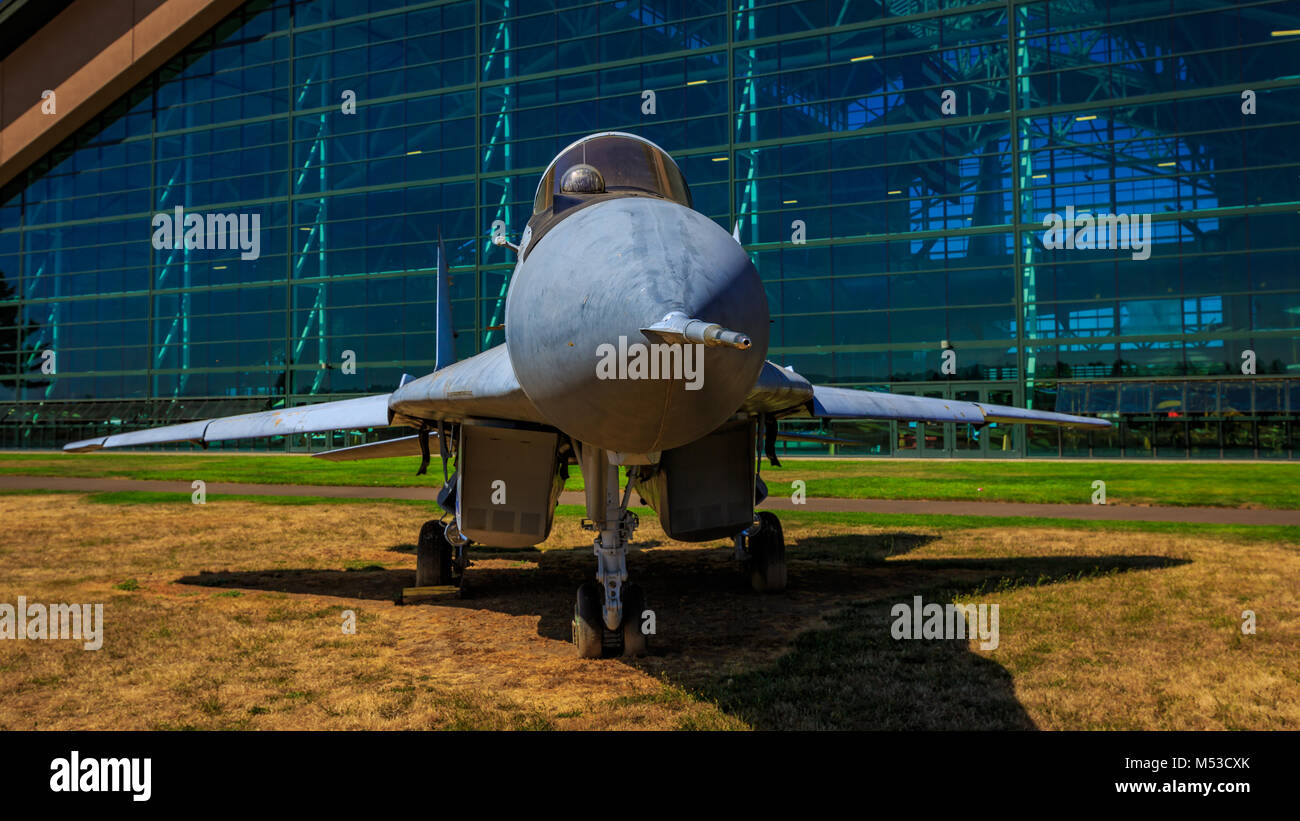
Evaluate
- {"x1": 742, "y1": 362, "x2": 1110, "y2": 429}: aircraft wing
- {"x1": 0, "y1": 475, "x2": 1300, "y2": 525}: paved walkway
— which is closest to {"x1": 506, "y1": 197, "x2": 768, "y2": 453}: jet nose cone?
{"x1": 742, "y1": 362, "x2": 1110, "y2": 429}: aircraft wing

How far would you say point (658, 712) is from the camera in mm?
5500

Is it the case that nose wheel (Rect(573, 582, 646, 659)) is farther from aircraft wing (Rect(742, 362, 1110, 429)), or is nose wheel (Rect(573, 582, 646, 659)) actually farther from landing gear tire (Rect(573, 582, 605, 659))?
aircraft wing (Rect(742, 362, 1110, 429))

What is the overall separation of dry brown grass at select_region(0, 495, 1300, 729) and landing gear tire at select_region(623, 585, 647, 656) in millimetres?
216

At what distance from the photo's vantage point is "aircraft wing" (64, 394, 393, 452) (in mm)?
9812

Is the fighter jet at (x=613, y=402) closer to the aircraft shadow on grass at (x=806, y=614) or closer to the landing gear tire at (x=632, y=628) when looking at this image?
the landing gear tire at (x=632, y=628)

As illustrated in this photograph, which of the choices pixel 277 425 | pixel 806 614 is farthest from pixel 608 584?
pixel 277 425

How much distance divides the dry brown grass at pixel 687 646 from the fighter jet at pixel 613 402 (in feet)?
3.05

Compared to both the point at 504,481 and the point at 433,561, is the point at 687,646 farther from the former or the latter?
the point at 433,561

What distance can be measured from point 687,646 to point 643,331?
447 centimetres

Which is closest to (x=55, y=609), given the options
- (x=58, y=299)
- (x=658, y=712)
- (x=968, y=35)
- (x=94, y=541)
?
(x=94, y=541)

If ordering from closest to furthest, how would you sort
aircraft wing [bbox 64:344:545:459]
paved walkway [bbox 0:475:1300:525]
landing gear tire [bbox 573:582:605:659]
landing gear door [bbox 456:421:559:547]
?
aircraft wing [bbox 64:344:545:459] → landing gear tire [bbox 573:582:605:659] → landing gear door [bbox 456:421:559:547] → paved walkway [bbox 0:475:1300:525]

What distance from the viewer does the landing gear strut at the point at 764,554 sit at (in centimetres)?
983

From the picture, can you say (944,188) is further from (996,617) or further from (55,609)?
(55,609)

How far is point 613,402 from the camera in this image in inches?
151
